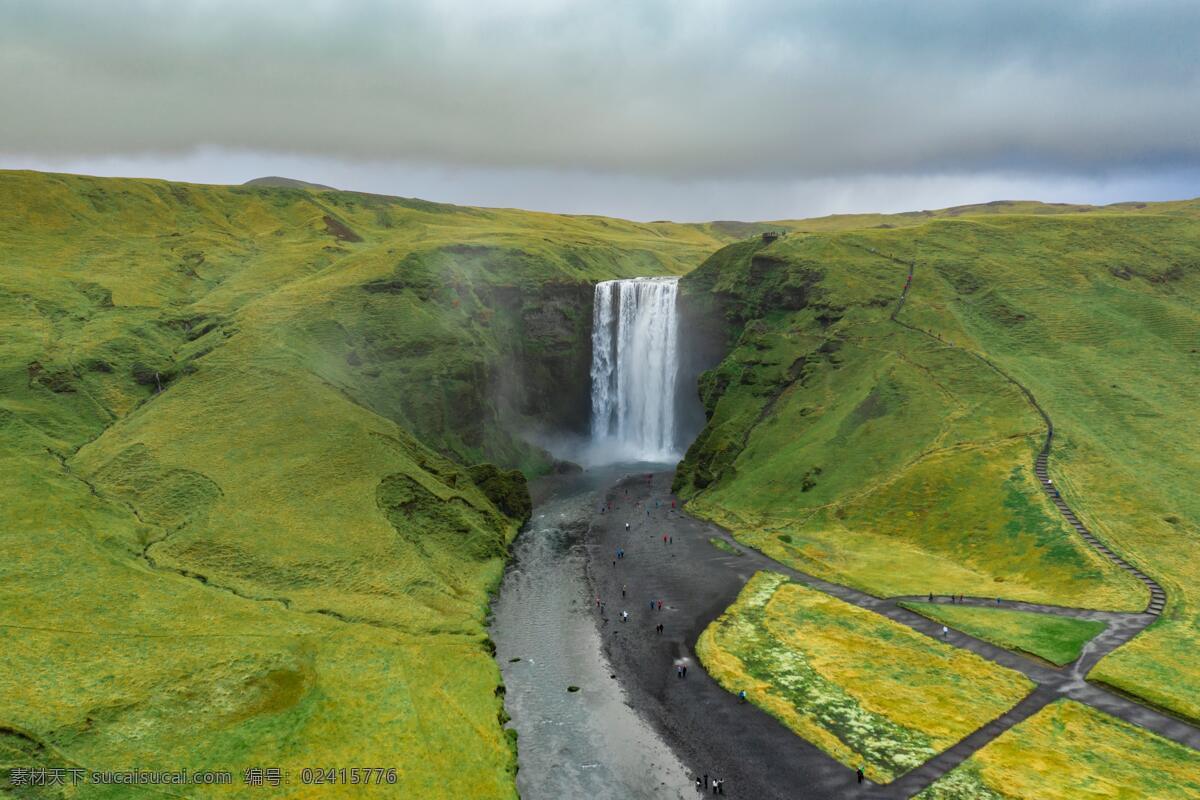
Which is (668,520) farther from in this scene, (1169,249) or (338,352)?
(1169,249)

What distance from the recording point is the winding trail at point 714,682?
3916 centimetres

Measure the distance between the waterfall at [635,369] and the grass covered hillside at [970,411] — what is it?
962 centimetres

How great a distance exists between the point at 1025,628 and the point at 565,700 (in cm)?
3755

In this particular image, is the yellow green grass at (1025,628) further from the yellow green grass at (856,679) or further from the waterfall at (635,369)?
the waterfall at (635,369)

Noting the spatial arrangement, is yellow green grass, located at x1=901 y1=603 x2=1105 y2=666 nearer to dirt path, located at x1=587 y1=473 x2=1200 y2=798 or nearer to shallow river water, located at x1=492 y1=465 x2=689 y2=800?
dirt path, located at x1=587 y1=473 x2=1200 y2=798

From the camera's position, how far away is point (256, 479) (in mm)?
71375

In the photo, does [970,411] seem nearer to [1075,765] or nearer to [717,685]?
[1075,765]

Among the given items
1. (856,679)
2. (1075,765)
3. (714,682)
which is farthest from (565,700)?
(1075,765)

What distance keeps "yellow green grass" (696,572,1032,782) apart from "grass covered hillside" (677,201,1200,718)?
741cm

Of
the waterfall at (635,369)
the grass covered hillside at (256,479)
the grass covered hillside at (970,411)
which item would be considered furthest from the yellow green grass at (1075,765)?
the waterfall at (635,369)

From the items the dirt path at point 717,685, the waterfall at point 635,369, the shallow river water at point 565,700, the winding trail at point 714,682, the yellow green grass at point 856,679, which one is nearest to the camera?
the dirt path at point 717,685

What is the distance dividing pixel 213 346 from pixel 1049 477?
117056 mm

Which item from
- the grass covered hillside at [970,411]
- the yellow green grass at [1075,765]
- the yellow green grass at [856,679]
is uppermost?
the grass covered hillside at [970,411]

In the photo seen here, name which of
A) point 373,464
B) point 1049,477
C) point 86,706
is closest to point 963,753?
point 1049,477
